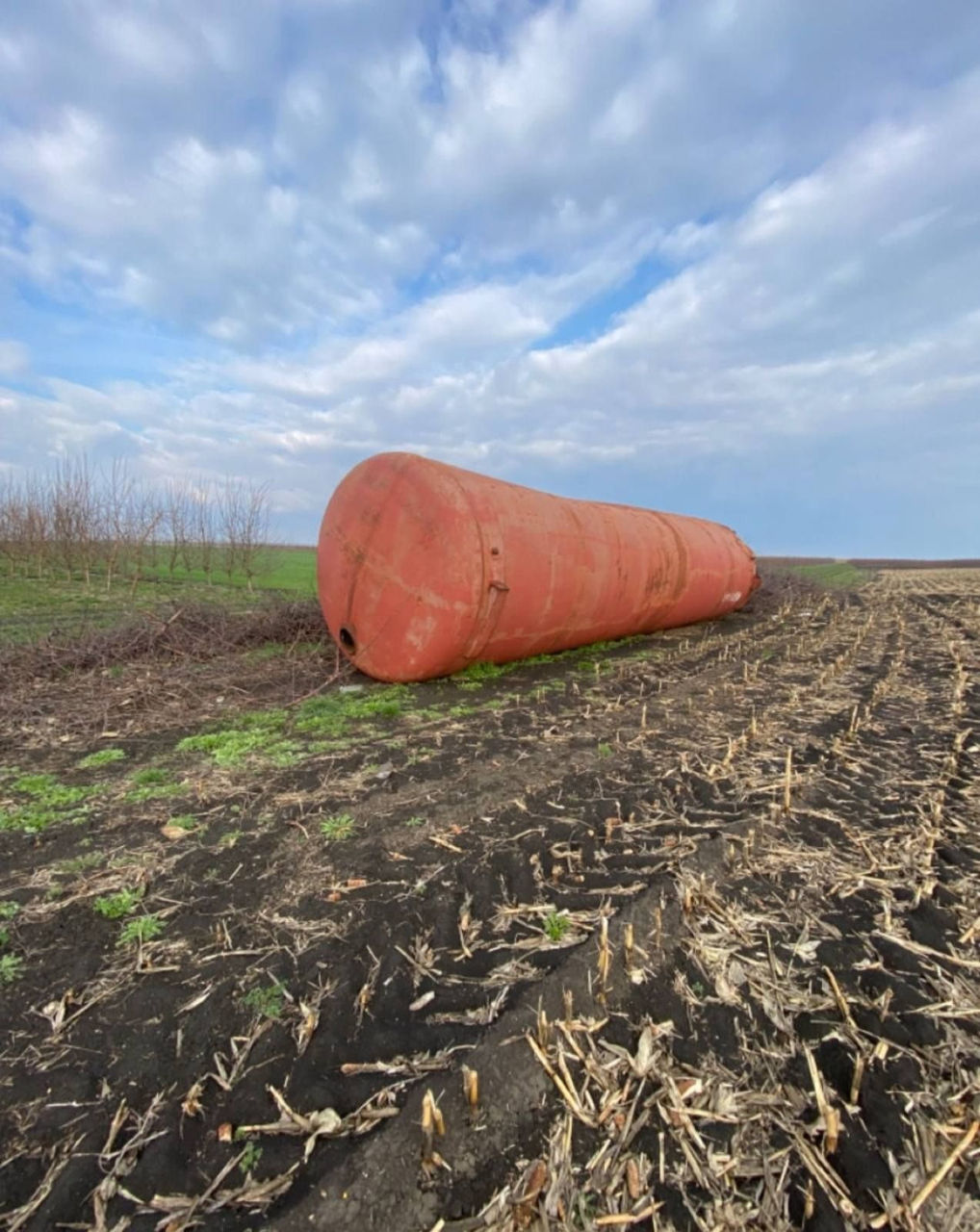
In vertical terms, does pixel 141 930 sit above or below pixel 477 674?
below

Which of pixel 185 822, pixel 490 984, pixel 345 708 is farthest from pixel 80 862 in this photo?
pixel 345 708

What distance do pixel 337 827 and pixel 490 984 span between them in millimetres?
1427

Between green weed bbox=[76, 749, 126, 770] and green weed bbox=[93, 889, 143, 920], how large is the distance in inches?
75.3

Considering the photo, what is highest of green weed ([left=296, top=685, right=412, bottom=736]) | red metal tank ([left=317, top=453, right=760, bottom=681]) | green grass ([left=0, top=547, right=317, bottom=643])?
red metal tank ([left=317, top=453, right=760, bottom=681])

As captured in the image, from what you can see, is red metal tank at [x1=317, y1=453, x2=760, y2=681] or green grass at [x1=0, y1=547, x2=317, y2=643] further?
green grass at [x1=0, y1=547, x2=317, y2=643]

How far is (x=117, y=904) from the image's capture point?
2529mm

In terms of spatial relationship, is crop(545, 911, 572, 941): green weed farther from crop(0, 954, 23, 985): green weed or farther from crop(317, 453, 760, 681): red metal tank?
crop(317, 453, 760, 681): red metal tank

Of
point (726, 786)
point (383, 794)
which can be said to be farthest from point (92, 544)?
point (726, 786)

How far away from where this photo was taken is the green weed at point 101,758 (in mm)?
4152

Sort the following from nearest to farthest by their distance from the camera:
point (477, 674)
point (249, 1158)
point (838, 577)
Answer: point (249, 1158) < point (477, 674) < point (838, 577)

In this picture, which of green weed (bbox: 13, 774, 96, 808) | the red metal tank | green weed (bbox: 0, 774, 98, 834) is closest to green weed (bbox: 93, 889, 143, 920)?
green weed (bbox: 0, 774, 98, 834)

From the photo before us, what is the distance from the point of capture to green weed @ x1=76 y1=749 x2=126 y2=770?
4.15 metres

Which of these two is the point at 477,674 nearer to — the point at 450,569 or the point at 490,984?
the point at 450,569

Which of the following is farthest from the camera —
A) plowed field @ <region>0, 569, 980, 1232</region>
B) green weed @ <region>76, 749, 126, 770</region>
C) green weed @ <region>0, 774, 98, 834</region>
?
green weed @ <region>76, 749, 126, 770</region>
